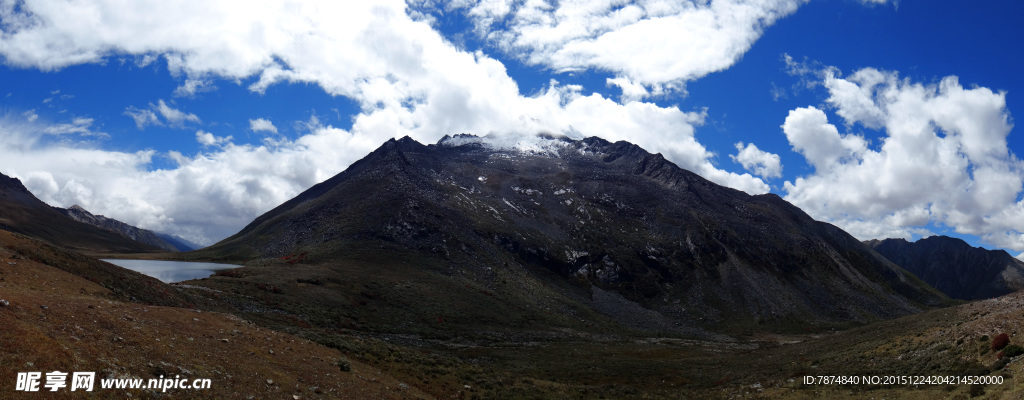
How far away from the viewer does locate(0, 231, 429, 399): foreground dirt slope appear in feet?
67.2

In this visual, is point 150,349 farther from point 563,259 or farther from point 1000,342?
point 563,259

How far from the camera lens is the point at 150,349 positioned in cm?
2528

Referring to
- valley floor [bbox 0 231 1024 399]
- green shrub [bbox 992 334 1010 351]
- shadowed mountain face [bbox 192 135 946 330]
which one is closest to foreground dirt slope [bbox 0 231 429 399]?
valley floor [bbox 0 231 1024 399]

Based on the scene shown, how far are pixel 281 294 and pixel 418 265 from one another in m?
52.5

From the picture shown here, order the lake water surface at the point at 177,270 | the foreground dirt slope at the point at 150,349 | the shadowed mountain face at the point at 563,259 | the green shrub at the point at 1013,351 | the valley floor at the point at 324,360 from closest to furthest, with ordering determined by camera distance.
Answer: the foreground dirt slope at the point at 150,349 → the valley floor at the point at 324,360 → the green shrub at the point at 1013,351 → the lake water surface at the point at 177,270 → the shadowed mountain face at the point at 563,259

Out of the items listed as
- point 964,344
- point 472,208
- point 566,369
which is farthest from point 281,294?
point 472,208

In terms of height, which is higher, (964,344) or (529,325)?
(964,344)

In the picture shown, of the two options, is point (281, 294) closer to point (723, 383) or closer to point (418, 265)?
point (418, 265)

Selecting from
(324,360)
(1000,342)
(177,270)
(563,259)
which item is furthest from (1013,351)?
(563,259)

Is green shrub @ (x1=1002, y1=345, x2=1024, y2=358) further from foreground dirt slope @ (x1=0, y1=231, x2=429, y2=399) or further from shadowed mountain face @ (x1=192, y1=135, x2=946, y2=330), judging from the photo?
shadowed mountain face @ (x1=192, y1=135, x2=946, y2=330)

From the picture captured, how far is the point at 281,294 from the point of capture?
273 ft

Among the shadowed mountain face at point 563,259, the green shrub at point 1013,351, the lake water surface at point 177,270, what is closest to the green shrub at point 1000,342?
the green shrub at point 1013,351

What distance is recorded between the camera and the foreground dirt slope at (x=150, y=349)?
67.2 feet

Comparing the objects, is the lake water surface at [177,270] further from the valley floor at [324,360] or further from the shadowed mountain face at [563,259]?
the valley floor at [324,360]
